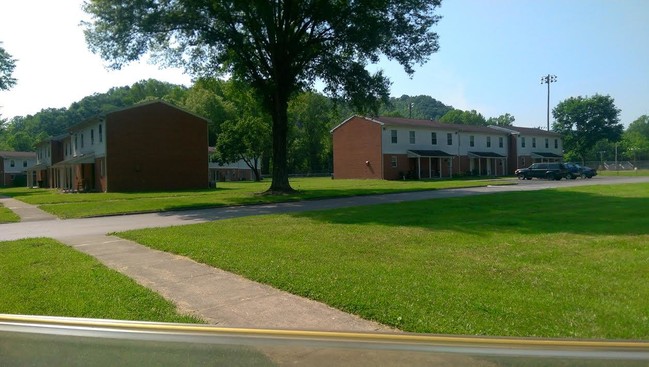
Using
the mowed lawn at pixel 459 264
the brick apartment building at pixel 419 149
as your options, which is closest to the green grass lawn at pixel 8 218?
the mowed lawn at pixel 459 264

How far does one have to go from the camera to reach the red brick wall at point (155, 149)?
39438 millimetres

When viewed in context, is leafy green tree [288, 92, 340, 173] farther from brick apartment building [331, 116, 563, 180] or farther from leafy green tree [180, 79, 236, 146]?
brick apartment building [331, 116, 563, 180]

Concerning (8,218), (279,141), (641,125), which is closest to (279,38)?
(279,141)

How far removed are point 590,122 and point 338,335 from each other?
105 meters

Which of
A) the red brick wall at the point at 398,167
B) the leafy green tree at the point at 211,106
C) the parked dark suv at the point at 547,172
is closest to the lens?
the parked dark suv at the point at 547,172

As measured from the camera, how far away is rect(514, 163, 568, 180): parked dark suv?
1921 inches

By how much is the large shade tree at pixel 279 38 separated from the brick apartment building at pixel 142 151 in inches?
420

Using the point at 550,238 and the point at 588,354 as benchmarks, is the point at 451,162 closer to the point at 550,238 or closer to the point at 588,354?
the point at 550,238

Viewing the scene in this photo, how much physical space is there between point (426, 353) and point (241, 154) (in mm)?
65695

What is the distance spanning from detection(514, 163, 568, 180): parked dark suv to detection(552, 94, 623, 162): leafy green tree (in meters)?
50.5

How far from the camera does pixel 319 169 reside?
8994 centimetres

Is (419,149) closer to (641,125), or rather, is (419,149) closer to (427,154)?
(427,154)

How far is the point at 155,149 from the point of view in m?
41.1

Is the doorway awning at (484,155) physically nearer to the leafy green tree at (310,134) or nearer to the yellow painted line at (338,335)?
the leafy green tree at (310,134)
